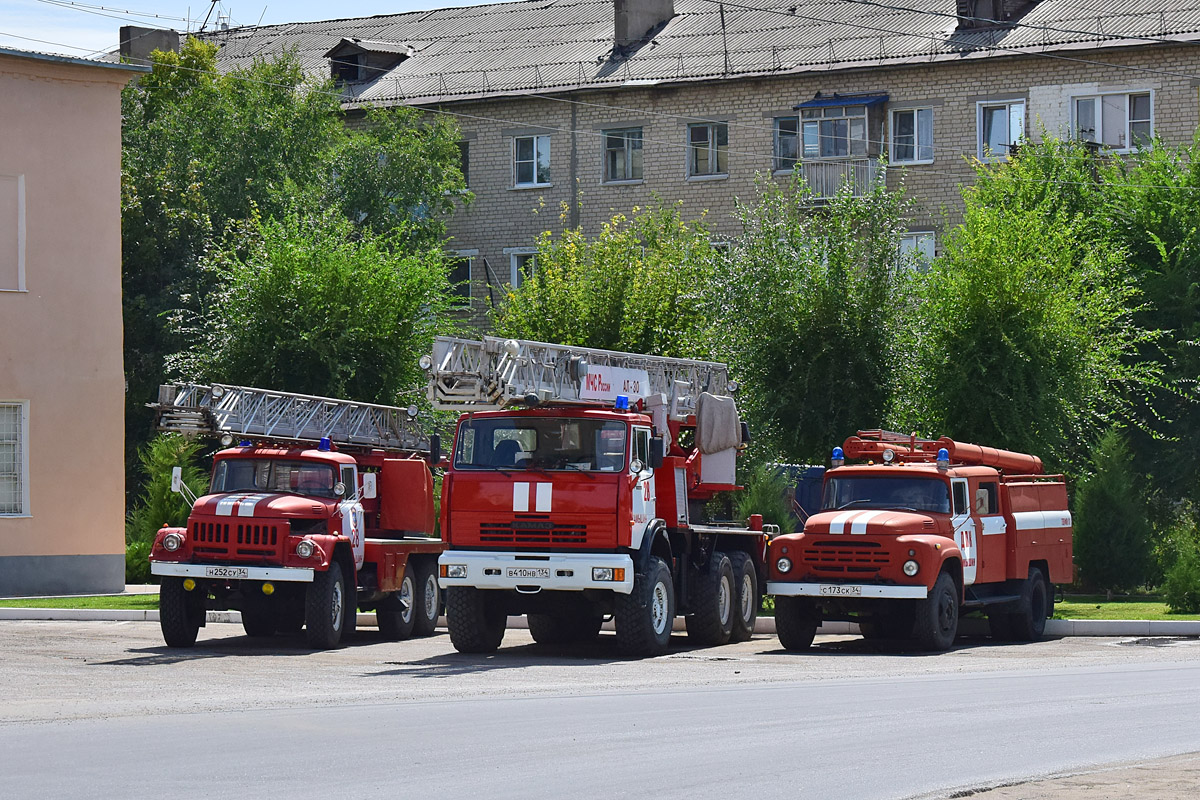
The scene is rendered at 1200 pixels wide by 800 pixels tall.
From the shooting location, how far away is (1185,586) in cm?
2381

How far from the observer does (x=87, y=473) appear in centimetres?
2877

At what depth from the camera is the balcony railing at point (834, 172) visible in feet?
141

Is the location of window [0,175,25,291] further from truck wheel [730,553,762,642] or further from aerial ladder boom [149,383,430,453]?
truck wheel [730,553,762,642]

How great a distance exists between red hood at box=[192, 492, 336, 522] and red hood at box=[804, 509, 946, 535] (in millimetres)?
5692

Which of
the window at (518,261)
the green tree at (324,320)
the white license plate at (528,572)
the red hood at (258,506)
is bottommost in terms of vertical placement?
the white license plate at (528,572)

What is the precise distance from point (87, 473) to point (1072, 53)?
2556 cm

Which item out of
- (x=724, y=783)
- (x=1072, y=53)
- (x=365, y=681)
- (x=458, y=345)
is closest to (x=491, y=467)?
(x=458, y=345)

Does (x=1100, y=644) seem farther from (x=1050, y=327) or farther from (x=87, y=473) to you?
(x=87, y=473)

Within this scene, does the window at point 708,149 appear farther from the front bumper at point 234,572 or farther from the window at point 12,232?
the front bumper at point 234,572

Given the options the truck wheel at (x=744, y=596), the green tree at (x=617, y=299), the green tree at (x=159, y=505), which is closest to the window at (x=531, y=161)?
the green tree at (x=617, y=299)

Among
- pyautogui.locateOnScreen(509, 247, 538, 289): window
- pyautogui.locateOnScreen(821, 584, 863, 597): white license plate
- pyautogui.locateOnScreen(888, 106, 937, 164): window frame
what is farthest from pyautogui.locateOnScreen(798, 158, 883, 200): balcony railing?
pyautogui.locateOnScreen(821, 584, 863, 597): white license plate

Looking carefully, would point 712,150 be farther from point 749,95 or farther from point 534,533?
point 534,533

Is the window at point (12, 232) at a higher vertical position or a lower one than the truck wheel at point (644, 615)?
higher

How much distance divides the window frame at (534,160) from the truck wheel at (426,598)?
2733 centimetres
